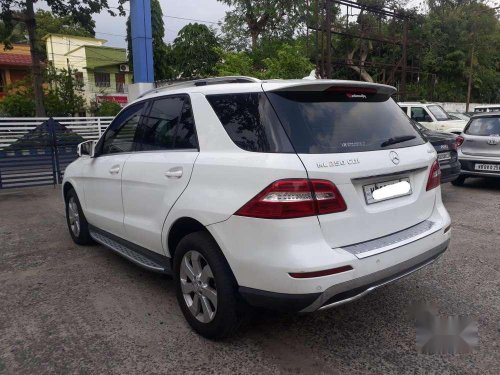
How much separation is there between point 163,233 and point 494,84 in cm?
3776

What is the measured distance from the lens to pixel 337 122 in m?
2.77

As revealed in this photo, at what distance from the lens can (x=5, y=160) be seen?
9188 mm

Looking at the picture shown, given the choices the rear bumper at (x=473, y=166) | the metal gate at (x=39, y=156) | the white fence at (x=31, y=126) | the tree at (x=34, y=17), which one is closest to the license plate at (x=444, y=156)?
the rear bumper at (x=473, y=166)

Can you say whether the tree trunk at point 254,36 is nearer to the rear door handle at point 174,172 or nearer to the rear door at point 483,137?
the rear door at point 483,137

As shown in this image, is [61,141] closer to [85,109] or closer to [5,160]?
[5,160]

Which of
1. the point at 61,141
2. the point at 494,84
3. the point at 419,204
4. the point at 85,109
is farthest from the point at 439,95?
the point at 419,204

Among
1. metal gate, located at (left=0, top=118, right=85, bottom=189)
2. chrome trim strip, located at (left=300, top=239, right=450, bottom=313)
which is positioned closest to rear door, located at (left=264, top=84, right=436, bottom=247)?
chrome trim strip, located at (left=300, top=239, right=450, bottom=313)

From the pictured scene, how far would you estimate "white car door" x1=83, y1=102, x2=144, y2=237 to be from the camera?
12.9 ft

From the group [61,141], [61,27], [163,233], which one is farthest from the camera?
[61,27]

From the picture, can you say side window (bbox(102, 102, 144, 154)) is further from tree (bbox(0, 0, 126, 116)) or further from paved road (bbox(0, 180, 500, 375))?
tree (bbox(0, 0, 126, 116))

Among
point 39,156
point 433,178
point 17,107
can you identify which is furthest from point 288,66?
point 17,107

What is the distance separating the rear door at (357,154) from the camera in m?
2.51

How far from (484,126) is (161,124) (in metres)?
7.02

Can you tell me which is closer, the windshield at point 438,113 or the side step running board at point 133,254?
the side step running board at point 133,254
